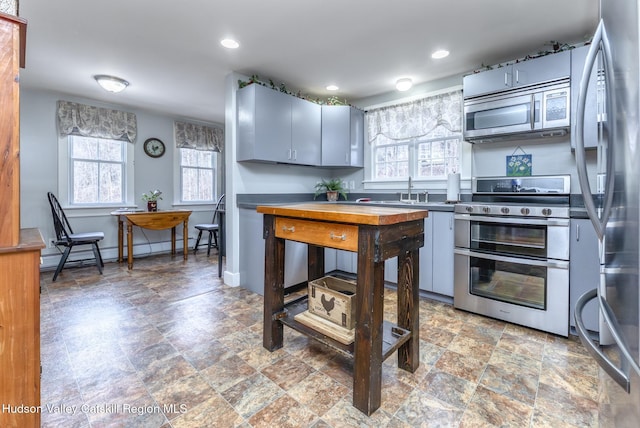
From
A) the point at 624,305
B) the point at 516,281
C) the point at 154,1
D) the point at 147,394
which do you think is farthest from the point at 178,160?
the point at 624,305

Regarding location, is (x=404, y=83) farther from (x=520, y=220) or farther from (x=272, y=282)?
(x=272, y=282)

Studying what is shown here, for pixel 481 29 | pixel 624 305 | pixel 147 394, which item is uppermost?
pixel 481 29

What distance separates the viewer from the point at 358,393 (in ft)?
4.62

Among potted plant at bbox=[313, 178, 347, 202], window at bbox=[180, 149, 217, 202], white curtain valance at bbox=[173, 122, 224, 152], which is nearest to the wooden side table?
window at bbox=[180, 149, 217, 202]

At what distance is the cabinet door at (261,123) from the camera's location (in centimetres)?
301

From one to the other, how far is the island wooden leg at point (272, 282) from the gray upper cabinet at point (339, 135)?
6.78ft

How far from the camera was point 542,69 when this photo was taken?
2398 millimetres

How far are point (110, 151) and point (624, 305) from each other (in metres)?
5.54

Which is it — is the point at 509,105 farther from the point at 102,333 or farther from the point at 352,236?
the point at 102,333

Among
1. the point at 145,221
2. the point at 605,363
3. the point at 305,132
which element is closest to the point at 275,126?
the point at 305,132

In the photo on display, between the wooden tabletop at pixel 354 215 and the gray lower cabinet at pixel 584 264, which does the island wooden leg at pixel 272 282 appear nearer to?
the wooden tabletop at pixel 354 215

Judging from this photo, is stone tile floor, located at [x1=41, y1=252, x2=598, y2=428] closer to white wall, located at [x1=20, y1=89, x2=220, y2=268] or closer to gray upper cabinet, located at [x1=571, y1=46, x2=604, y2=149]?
gray upper cabinet, located at [x1=571, y1=46, x2=604, y2=149]

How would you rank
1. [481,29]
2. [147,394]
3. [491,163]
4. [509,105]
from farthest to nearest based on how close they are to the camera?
[491,163]
[509,105]
[481,29]
[147,394]

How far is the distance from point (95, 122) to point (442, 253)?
485 centimetres
